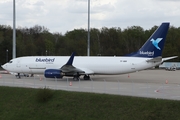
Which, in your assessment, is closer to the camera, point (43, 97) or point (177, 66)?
point (43, 97)

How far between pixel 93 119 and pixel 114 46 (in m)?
90.1

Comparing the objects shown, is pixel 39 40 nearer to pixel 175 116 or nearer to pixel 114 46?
pixel 114 46

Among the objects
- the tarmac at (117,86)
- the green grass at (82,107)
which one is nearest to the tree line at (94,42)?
the tarmac at (117,86)

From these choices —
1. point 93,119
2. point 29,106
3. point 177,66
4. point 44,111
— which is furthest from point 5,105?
point 177,66

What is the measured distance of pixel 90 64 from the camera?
144 ft

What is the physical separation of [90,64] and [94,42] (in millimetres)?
69435

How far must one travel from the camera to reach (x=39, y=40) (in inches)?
4360

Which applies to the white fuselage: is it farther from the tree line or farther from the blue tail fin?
the tree line

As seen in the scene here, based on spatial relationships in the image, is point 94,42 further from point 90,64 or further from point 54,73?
point 54,73

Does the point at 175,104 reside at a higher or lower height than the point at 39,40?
lower

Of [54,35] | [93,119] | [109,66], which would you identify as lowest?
[93,119]

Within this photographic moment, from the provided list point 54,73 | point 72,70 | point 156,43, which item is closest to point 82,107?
point 54,73

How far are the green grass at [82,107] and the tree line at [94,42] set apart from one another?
221 feet

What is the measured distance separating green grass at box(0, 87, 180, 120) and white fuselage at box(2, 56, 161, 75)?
16313 millimetres
